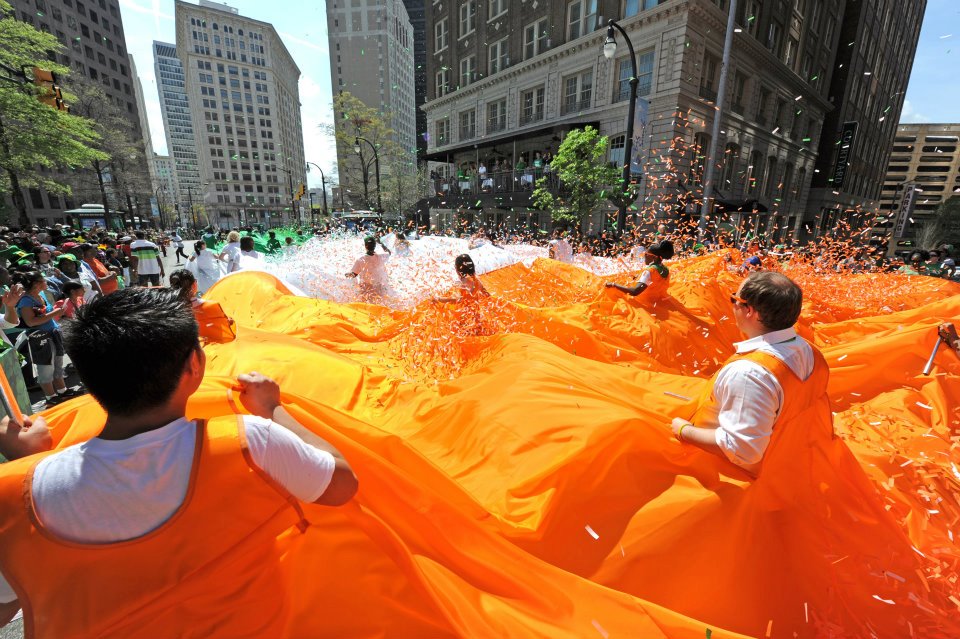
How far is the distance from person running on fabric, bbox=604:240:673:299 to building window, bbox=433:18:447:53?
118 feet

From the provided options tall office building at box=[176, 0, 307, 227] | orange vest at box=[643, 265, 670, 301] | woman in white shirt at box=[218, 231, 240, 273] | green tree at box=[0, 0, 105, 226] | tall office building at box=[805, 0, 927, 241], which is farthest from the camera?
tall office building at box=[176, 0, 307, 227]

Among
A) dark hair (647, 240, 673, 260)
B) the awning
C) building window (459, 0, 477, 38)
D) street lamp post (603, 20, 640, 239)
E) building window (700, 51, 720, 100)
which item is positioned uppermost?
building window (459, 0, 477, 38)

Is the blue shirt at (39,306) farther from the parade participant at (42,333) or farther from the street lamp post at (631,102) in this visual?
the street lamp post at (631,102)

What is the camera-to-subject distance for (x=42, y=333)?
5.31 m

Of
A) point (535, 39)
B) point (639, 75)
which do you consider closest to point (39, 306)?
point (639, 75)

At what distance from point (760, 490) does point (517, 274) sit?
21.8 ft

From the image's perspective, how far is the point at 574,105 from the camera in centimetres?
2345

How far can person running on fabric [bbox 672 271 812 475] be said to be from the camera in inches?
74.0

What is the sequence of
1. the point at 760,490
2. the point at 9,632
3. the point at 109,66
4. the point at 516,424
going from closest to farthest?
the point at 760,490, the point at 9,632, the point at 516,424, the point at 109,66

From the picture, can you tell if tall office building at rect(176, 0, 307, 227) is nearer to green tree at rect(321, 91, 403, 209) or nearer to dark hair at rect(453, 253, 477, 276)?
green tree at rect(321, 91, 403, 209)

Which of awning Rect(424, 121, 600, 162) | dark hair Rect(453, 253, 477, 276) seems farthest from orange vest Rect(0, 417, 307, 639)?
awning Rect(424, 121, 600, 162)

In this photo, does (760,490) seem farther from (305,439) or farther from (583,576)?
(305,439)

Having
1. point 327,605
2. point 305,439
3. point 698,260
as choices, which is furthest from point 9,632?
point 698,260

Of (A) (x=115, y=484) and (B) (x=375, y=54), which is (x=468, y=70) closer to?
(A) (x=115, y=484)
